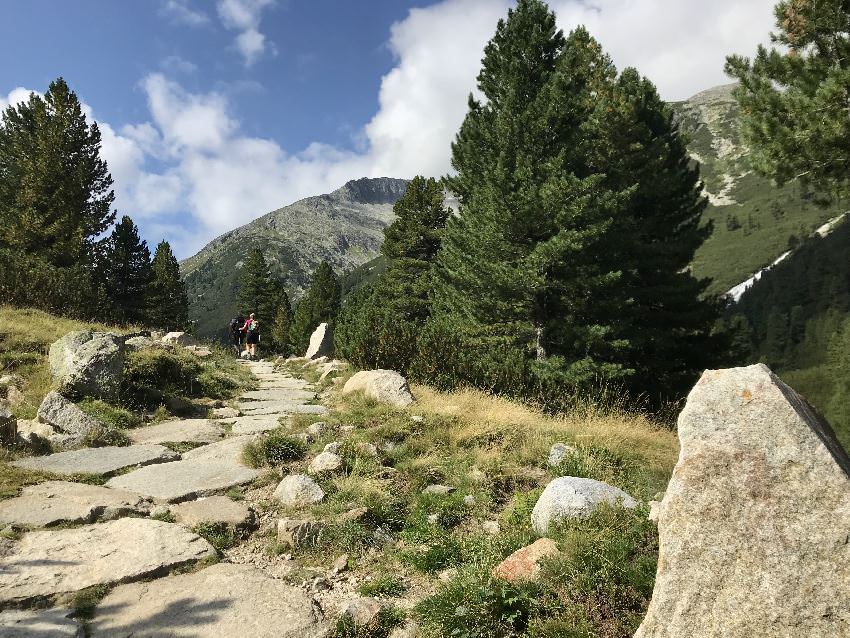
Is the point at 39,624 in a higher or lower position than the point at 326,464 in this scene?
lower

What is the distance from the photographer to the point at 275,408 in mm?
10484

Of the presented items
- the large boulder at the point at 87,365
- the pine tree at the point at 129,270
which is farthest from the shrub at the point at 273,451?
the pine tree at the point at 129,270

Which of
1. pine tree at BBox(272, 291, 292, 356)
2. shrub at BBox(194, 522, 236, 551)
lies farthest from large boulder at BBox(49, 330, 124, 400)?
pine tree at BBox(272, 291, 292, 356)

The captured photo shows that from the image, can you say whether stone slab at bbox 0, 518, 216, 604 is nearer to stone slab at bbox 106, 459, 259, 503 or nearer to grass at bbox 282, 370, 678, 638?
stone slab at bbox 106, 459, 259, 503

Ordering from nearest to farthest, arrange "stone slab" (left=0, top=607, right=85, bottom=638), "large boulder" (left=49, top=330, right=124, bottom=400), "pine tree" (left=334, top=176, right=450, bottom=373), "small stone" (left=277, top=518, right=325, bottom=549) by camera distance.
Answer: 1. "stone slab" (left=0, top=607, right=85, bottom=638)
2. "small stone" (left=277, top=518, right=325, bottom=549)
3. "large boulder" (left=49, top=330, right=124, bottom=400)
4. "pine tree" (left=334, top=176, right=450, bottom=373)

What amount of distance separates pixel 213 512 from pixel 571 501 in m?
3.70

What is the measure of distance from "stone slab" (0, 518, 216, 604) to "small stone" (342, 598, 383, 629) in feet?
5.01

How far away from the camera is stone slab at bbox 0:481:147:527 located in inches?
178

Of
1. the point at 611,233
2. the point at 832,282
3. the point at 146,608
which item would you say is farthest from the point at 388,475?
the point at 832,282

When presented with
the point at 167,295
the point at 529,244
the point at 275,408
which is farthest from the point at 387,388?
the point at 167,295

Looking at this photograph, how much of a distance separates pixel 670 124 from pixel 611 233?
10609 millimetres

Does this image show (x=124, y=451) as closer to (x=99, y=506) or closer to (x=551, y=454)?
(x=99, y=506)

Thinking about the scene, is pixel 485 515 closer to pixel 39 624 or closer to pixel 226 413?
pixel 39 624

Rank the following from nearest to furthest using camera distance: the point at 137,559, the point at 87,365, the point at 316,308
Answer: the point at 137,559
the point at 87,365
the point at 316,308
